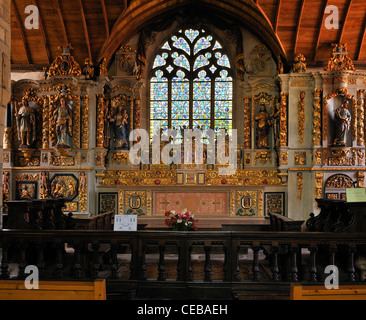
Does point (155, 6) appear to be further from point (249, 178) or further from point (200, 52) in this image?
point (249, 178)

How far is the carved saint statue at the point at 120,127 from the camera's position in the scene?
12.7 m

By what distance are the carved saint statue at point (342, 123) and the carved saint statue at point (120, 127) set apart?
6.33 meters

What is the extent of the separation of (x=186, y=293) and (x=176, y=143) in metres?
8.56

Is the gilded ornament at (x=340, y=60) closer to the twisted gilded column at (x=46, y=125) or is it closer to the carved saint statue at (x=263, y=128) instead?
the carved saint statue at (x=263, y=128)

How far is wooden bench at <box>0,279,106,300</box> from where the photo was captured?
2.67 metres

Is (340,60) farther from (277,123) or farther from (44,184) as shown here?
(44,184)

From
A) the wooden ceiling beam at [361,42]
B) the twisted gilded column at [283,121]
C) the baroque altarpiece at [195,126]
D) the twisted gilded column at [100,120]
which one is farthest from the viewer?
the twisted gilded column at [100,120]

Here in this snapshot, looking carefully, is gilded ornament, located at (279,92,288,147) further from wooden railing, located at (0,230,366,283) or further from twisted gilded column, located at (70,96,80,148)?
wooden railing, located at (0,230,366,283)

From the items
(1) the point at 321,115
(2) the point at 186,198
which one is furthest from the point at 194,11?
(2) the point at 186,198

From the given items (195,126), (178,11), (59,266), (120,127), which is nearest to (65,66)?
(120,127)

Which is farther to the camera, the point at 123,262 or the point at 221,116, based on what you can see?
the point at 221,116

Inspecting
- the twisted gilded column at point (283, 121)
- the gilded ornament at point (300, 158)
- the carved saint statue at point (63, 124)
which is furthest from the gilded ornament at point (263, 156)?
the carved saint statue at point (63, 124)

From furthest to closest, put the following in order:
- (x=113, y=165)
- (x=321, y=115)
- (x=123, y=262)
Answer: (x=113, y=165), (x=321, y=115), (x=123, y=262)

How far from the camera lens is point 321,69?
12.0 metres
